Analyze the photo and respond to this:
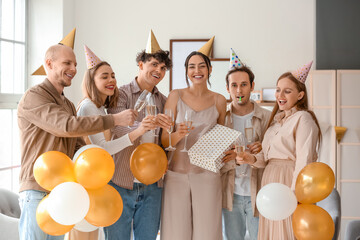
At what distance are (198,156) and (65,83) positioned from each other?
84 cm

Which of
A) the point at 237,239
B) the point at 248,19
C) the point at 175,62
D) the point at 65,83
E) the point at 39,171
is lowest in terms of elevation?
the point at 237,239

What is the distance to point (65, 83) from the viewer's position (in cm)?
200

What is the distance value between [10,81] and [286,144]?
323 centimetres

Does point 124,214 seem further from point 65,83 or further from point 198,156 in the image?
point 65,83

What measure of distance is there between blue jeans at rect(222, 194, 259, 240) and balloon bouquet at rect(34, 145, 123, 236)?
0.80 m

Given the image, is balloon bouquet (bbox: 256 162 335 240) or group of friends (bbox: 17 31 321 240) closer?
→ balloon bouquet (bbox: 256 162 335 240)

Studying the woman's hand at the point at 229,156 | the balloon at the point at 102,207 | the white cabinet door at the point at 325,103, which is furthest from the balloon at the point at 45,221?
the white cabinet door at the point at 325,103

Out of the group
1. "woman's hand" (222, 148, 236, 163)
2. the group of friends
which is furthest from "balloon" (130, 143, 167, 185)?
"woman's hand" (222, 148, 236, 163)

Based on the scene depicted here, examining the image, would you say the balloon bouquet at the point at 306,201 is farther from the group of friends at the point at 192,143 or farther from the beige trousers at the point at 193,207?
the beige trousers at the point at 193,207

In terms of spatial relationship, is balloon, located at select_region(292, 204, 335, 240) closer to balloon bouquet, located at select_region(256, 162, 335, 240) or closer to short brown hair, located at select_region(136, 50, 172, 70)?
balloon bouquet, located at select_region(256, 162, 335, 240)

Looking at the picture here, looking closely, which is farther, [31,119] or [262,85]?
[262,85]

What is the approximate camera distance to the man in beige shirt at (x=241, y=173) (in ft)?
7.65

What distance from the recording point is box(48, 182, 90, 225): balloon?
170 centimetres

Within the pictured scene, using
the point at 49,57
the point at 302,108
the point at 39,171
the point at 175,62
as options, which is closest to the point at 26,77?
the point at 175,62
